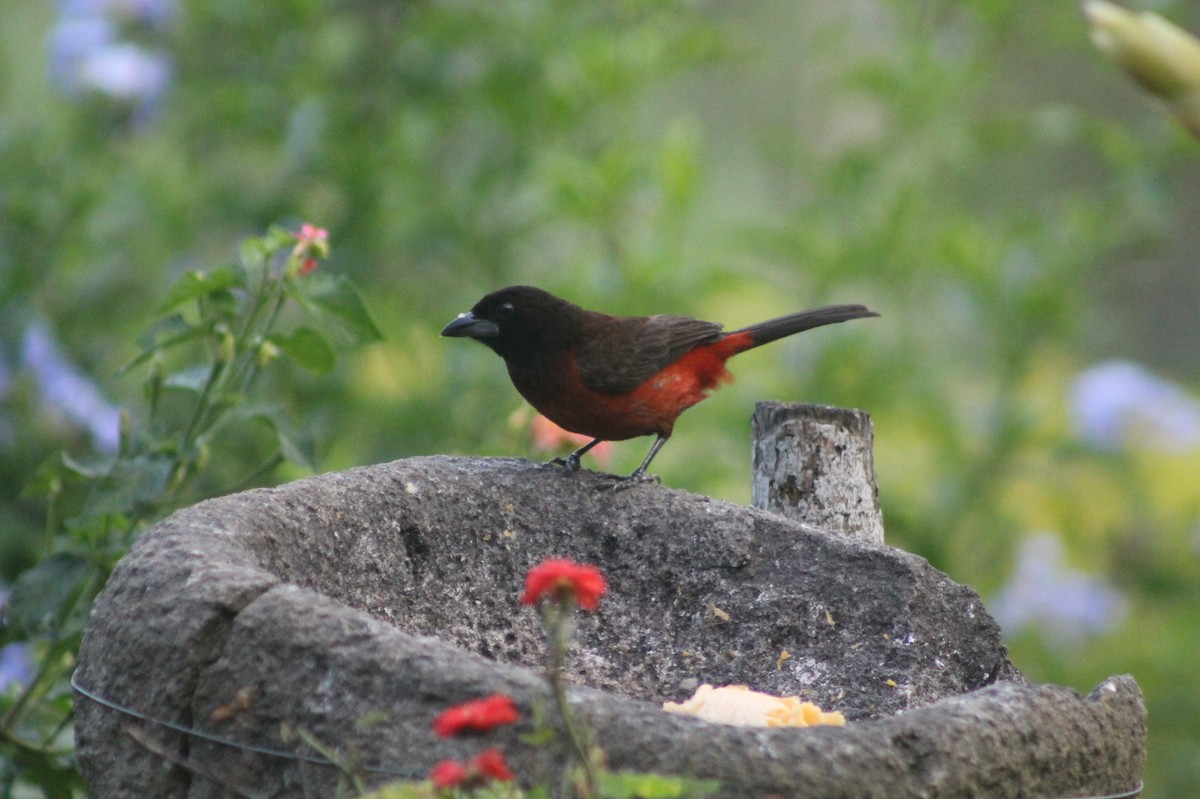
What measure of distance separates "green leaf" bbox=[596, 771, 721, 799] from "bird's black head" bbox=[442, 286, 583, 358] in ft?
6.76

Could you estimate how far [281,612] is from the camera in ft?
6.17

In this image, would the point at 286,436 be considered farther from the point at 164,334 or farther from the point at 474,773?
the point at 474,773

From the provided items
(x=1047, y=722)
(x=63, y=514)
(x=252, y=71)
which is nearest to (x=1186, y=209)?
(x=252, y=71)

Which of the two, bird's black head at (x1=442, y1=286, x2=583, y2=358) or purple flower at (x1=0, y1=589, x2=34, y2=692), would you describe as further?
purple flower at (x1=0, y1=589, x2=34, y2=692)

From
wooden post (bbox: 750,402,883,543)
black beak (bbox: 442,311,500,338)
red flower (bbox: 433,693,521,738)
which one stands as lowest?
red flower (bbox: 433,693,521,738)

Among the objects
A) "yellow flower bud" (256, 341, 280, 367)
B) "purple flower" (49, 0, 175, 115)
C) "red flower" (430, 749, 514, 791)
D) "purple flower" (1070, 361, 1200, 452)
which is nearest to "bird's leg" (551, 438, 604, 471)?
"yellow flower bud" (256, 341, 280, 367)

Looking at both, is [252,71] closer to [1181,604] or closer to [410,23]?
[410,23]

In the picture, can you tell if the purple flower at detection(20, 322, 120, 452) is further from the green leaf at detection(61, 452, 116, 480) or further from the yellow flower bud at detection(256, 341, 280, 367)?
the yellow flower bud at detection(256, 341, 280, 367)

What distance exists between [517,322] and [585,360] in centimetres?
20

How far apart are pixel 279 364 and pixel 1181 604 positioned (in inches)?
178

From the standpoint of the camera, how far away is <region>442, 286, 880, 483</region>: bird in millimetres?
3506

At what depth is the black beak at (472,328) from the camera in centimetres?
347

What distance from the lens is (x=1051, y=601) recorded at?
675 cm

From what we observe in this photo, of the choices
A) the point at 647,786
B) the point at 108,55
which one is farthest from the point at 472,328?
the point at 108,55
